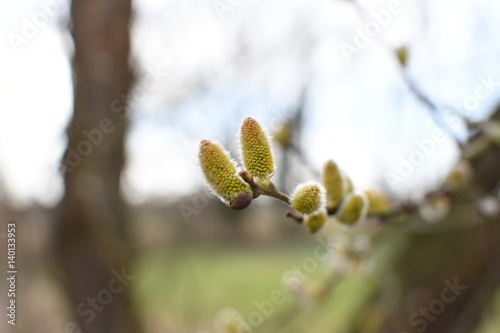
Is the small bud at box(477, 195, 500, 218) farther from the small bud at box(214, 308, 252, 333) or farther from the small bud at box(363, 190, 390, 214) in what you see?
the small bud at box(214, 308, 252, 333)

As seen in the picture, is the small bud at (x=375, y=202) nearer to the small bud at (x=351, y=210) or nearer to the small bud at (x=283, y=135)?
the small bud at (x=351, y=210)

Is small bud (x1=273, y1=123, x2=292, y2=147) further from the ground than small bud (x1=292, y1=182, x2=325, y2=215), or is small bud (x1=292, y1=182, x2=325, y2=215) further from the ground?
small bud (x1=292, y1=182, x2=325, y2=215)

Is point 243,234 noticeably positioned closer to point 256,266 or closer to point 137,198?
point 256,266

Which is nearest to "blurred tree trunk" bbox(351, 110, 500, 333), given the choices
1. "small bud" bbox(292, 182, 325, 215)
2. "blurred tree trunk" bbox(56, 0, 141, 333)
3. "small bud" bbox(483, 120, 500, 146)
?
"small bud" bbox(483, 120, 500, 146)

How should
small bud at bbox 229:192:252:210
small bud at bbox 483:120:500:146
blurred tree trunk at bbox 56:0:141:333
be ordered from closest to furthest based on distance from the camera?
small bud at bbox 229:192:252:210 → small bud at bbox 483:120:500:146 → blurred tree trunk at bbox 56:0:141:333

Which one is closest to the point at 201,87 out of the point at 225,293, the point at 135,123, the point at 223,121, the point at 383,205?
the point at 223,121

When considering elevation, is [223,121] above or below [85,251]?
above
